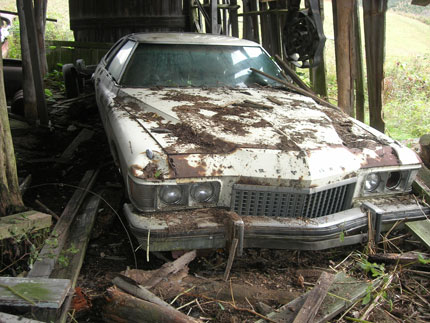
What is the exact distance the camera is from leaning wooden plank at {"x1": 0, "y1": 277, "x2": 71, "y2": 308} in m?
2.11

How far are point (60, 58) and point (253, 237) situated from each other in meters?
10.3

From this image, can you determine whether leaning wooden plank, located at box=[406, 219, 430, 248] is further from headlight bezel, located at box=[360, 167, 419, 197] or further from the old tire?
the old tire

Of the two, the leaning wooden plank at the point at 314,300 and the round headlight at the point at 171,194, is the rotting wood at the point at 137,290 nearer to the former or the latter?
the round headlight at the point at 171,194

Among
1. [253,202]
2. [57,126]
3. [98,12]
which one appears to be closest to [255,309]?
[253,202]

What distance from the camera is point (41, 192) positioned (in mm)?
4312

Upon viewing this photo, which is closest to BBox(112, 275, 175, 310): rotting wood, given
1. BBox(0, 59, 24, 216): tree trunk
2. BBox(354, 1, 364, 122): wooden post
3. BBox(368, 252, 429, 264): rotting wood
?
BBox(0, 59, 24, 216): tree trunk

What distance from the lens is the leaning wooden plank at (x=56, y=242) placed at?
268 centimetres

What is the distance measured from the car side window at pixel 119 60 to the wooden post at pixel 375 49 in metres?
2.70

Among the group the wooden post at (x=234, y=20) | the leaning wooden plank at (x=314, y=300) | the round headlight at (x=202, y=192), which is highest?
the wooden post at (x=234, y=20)

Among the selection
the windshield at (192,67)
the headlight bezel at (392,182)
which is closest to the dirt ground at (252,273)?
the headlight bezel at (392,182)

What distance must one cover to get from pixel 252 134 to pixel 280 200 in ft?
1.77

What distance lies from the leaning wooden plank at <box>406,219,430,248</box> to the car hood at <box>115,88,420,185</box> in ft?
1.54

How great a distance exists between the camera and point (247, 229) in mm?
2637

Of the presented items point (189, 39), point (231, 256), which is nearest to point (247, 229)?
point (231, 256)
